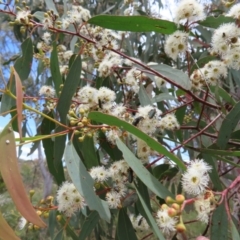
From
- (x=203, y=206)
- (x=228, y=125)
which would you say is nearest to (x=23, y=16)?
(x=228, y=125)

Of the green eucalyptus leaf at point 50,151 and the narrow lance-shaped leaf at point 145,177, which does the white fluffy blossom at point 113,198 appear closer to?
the narrow lance-shaped leaf at point 145,177

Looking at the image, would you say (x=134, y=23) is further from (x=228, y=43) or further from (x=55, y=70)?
(x=55, y=70)

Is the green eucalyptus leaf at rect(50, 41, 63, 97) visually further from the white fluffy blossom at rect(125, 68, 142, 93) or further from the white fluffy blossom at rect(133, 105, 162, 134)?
the white fluffy blossom at rect(133, 105, 162, 134)

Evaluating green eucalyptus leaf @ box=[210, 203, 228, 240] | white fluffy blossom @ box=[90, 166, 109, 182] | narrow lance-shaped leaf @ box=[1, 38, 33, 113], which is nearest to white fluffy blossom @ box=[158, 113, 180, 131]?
white fluffy blossom @ box=[90, 166, 109, 182]

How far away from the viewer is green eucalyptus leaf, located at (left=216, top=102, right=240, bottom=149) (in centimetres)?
117

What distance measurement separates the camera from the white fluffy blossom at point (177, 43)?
47.4 inches

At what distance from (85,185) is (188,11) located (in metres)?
0.65

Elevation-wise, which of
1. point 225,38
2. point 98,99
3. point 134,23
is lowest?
point 98,99

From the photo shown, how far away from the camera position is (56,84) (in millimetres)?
1456

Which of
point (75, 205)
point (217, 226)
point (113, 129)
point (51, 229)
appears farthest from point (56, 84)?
point (217, 226)

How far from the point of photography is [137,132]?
95cm

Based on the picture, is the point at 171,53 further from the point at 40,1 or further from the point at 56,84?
the point at 40,1

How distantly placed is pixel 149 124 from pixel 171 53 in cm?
27

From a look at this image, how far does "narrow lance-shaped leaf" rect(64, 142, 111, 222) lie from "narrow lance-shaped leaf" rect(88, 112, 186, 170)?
0.13 m
